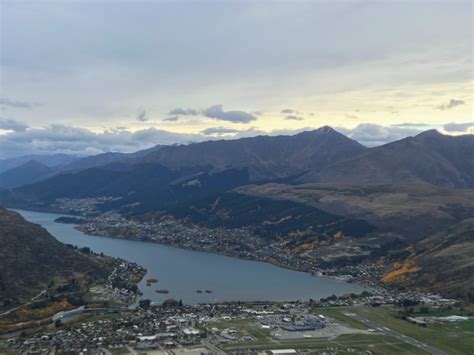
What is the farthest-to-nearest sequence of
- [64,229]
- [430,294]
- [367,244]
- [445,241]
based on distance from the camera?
[64,229]
[367,244]
[445,241]
[430,294]

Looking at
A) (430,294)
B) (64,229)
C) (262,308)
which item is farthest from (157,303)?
(64,229)

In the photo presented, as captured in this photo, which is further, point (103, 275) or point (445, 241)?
point (445, 241)

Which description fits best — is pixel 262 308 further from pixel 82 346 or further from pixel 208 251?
pixel 208 251

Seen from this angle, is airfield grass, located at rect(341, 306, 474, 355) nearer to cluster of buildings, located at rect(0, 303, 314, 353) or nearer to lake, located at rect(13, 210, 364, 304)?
cluster of buildings, located at rect(0, 303, 314, 353)

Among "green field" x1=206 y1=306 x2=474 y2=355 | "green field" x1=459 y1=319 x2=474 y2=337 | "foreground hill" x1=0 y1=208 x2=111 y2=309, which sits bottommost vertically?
"green field" x1=206 y1=306 x2=474 y2=355

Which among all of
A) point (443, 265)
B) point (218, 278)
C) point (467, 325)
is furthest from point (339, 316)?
point (443, 265)

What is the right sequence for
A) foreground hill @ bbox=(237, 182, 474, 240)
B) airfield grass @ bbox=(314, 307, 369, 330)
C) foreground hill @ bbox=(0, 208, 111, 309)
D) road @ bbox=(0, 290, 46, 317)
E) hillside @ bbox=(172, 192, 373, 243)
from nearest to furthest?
airfield grass @ bbox=(314, 307, 369, 330), road @ bbox=(0, 290, 46, 317), foreground hill @ bbox=(0, 208, 111, 309), foreground hill @ bbox=(237, 182, 474, 240), hillside @ bbox=(172, 192, 373, 243)

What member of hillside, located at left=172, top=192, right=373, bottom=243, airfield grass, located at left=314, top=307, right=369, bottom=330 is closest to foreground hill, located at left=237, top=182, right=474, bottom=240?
hillside, located at left=172, top=192, right=373, bottom=243
